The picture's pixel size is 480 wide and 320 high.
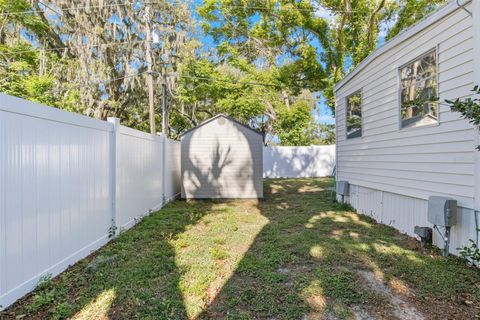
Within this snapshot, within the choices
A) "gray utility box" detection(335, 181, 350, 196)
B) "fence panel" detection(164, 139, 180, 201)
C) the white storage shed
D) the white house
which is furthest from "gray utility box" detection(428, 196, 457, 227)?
"fence panel" detection(164, 139, 180, 201)

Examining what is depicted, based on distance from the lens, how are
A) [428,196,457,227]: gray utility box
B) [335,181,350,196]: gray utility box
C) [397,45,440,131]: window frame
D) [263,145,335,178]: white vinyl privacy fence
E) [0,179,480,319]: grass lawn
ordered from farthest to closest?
[263,145,335,178]: white vinyl privacy fence
[335,181,350,196]: gray utility box
[397,45,440,131]: window frame
[428,196,457,227]: gray utility box
[0,179,480,319]: grass lawn

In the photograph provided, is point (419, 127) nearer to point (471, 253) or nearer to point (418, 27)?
point (418, 27)

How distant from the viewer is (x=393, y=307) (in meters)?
2.59

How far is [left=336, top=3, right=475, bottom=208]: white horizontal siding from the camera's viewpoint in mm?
3578

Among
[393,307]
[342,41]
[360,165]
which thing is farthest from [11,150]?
[342,41]

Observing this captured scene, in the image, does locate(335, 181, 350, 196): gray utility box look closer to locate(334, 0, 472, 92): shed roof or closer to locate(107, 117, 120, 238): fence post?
locate(334, 0, 472, 92): shed roof

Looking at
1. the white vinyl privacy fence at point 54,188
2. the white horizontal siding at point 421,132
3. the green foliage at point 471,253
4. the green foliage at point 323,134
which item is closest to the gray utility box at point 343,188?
the white horizontal siding at point 421,132

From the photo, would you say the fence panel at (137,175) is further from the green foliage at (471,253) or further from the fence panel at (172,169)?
the green foliage at (471,253)

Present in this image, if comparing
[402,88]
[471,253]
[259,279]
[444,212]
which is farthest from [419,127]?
[259,279]

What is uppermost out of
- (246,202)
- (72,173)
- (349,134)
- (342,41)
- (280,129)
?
(342,41)

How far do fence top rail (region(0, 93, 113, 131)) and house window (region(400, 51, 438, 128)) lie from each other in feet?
14.1

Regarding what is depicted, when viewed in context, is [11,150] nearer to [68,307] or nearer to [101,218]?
[68,307]

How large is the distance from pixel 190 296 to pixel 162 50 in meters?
13.6

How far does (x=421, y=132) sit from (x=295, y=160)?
12713 mm
